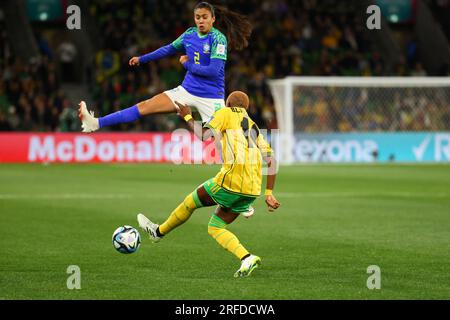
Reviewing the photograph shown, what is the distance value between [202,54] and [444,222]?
16.8 ft

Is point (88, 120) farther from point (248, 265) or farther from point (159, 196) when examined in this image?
point (159, 196)

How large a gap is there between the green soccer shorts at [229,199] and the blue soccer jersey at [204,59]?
1925 millimetres

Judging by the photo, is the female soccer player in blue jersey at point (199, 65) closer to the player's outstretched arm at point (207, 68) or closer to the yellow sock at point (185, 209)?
the player's outstretched arm at point (207, 68)

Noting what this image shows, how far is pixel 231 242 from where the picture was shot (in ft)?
31.0

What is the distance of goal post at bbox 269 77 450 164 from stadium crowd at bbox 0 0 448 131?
0.80 feet

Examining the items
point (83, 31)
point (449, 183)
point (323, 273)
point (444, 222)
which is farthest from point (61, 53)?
point (323, 273)

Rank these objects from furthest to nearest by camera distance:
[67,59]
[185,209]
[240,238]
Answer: [67,59], [240,238], [185,209]

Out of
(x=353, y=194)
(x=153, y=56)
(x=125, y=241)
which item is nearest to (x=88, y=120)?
(x=153, y=56)

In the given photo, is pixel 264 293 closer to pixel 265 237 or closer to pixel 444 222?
pixel 265 237

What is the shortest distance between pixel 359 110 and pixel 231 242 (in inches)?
899

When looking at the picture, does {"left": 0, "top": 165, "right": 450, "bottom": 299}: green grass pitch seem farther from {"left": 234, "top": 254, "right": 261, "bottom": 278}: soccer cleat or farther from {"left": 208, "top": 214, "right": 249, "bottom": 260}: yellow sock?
{"left": 208, "top": 214, "right": 249, "bottom": 260}: yellow sock

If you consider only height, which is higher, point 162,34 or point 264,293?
point 162,34

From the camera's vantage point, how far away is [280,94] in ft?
102
